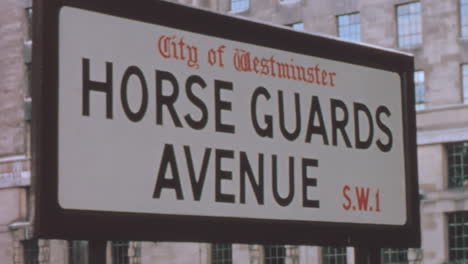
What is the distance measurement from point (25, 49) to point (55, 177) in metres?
64.6

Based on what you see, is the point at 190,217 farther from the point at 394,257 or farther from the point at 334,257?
the point at 334,257

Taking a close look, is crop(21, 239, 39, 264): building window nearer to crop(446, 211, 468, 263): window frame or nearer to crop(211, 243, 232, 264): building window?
crop(211, 243, 232, 264): building window

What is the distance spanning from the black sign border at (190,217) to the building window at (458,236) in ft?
149

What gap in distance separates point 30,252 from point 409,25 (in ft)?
96.0

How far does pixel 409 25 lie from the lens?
51812 mm

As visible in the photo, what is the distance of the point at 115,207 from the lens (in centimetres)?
321

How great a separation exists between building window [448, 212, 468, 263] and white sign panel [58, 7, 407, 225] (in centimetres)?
4571

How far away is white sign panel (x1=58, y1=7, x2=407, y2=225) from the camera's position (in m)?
3.20

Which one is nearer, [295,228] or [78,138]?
[78,138]

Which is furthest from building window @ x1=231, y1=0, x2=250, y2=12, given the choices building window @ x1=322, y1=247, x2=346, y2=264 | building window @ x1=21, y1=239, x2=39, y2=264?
building window @ x1=21, y1=239, x2=39, y2=264

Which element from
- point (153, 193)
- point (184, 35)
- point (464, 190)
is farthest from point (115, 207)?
point (464, 190)

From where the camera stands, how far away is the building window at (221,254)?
58969 millimetres

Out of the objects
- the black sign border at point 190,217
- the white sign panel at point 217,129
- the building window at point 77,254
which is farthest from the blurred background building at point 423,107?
the white sign panel at point 217,129

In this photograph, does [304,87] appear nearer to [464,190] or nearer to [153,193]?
[153,193]
